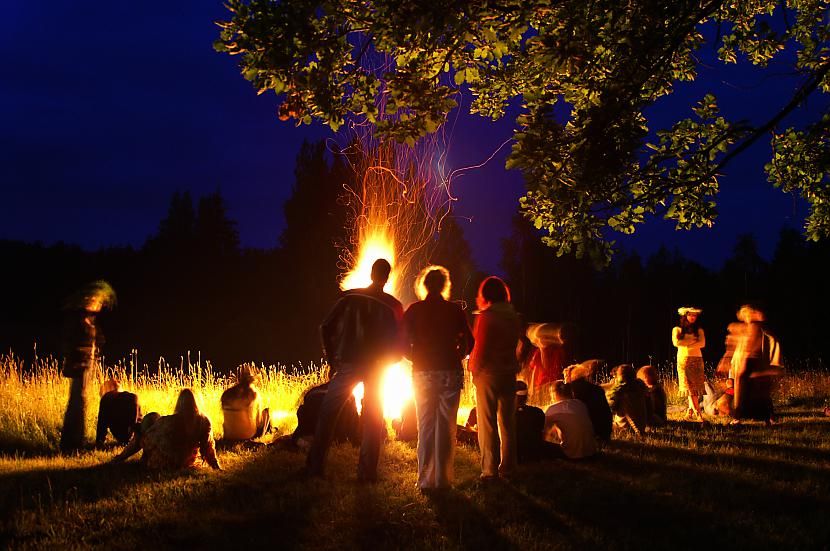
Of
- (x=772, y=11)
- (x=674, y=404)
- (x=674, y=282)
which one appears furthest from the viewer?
(x=674, y=282)

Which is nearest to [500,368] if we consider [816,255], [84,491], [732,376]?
[84,491]

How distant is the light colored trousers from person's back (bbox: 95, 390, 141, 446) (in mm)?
4430

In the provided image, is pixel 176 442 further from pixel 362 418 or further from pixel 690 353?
pixel 690 353

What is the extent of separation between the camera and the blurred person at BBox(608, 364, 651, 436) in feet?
30.8

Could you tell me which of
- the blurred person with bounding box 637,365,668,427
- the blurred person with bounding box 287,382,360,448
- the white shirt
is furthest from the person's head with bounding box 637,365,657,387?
the blurred person with bounding box 287,382,360,448

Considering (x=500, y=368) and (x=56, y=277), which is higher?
(x=56, y=277)

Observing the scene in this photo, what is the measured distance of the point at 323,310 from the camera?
40750mm

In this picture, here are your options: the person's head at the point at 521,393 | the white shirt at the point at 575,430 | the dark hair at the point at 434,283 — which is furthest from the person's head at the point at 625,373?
the dark hair at the point at 434,283

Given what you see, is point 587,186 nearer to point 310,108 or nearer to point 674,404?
point 310,108

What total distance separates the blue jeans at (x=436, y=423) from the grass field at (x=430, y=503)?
21 cm

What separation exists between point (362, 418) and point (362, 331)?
837mm

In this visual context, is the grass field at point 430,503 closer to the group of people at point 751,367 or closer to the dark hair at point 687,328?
the group of people at point 751,367

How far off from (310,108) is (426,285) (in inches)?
91.2

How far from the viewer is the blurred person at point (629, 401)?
30.8ft
